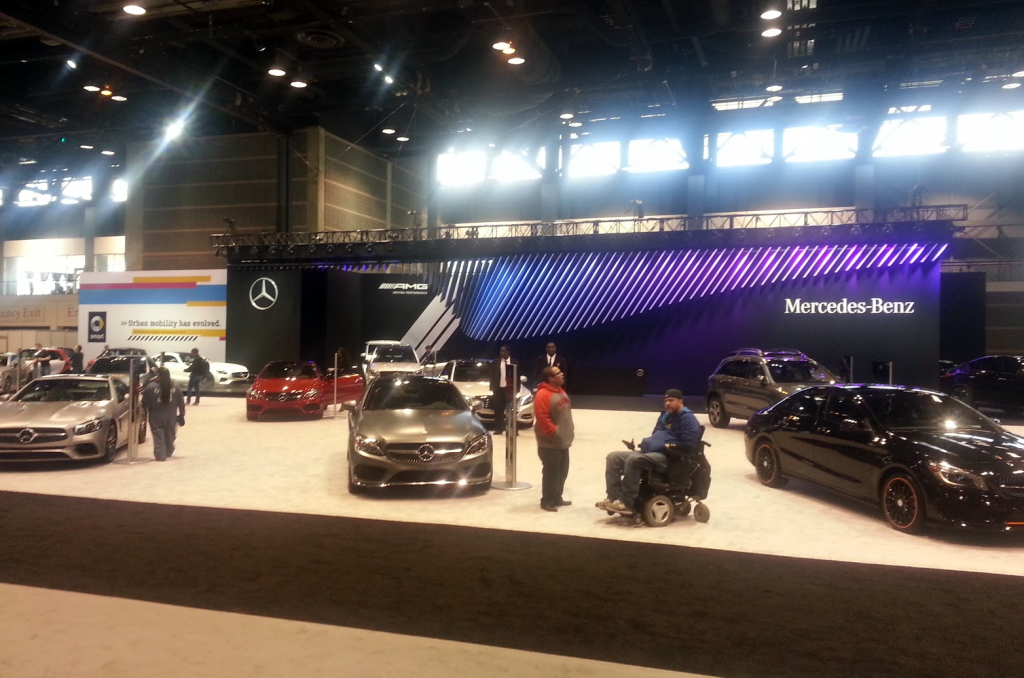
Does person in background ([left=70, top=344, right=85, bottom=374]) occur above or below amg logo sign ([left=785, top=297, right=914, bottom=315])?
below

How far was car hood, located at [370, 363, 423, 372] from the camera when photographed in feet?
64.2

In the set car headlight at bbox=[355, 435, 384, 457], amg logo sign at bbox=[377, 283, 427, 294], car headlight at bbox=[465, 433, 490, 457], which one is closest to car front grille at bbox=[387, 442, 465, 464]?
car headlight at bbox=[355, 435, 384, 457]

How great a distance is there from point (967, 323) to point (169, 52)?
28.2 m

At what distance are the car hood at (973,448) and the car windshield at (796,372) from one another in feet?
19.7

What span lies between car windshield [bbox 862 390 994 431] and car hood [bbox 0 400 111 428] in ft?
32.9

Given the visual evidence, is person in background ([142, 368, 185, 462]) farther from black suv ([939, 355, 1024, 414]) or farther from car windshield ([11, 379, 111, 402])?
black suv ([939, 355, 1024, 414])

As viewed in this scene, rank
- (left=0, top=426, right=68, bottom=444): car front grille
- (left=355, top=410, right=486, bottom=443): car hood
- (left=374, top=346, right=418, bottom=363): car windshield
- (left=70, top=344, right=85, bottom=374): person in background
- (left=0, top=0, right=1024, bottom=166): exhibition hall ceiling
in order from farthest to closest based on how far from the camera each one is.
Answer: (left=70, top=344, right=85, bottom=374): person in background → (left=0, top=0, right=1024, bottom=166): exhibition hall ceiling → (left=374, top=346, right=418, bottom=363): car windshield → (left=0, top=426, right=68, bottom=444): car front grille → (left=355, top=410, right=486, bottom=443): car hood

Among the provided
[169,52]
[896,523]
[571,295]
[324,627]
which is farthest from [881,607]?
[169,52]

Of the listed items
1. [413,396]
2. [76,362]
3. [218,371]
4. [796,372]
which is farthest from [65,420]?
[76,362]

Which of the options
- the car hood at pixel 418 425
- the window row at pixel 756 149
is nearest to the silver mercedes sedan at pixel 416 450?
the car hood at pixel 418 425

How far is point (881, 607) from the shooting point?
15.9 feet

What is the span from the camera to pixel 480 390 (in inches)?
583

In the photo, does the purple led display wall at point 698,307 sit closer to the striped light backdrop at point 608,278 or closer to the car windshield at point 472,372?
the striped light backdrop at point 608,278

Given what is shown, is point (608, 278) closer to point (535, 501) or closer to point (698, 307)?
point (698, 307)
